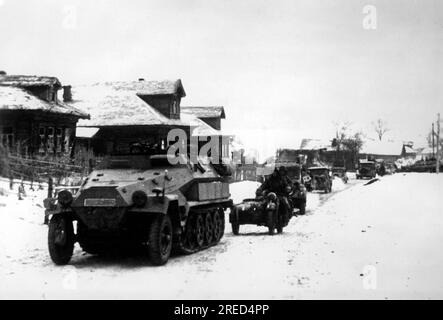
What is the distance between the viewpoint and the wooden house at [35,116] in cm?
2492

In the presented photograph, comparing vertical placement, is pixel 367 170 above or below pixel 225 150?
below

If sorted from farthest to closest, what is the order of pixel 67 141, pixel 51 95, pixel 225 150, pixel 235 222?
pixel 225 150, pixel 67 141, pixel 51 95, pixel 235 222

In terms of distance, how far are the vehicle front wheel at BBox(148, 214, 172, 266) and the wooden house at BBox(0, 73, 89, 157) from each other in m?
16.7

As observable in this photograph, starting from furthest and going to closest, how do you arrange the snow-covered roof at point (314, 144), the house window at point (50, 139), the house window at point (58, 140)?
the snow-covered roof at point (314, 144) < the house window at point (58, 140) < the house window at point (50, 139)

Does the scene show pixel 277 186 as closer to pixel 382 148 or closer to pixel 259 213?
pixel 259 213

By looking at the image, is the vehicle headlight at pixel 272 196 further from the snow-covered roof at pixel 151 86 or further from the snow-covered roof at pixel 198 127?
the snow-covered roof at pixel 198 127

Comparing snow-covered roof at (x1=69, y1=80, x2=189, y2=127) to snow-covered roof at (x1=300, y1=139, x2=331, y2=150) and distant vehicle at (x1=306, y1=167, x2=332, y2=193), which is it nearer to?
distant vehicle at (x1=306, y1=167, x2=332, y2=193)

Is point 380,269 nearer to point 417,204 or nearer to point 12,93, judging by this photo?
point 417,204

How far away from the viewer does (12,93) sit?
1000 inches

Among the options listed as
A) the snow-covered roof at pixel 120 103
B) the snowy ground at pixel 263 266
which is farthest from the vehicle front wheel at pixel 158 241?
the snow-covered roof at pixel 120 103

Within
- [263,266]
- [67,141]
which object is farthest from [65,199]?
[67,141]

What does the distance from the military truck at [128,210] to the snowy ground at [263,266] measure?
13.1 inches

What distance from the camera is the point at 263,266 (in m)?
9.06

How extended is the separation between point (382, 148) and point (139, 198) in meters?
87.9
